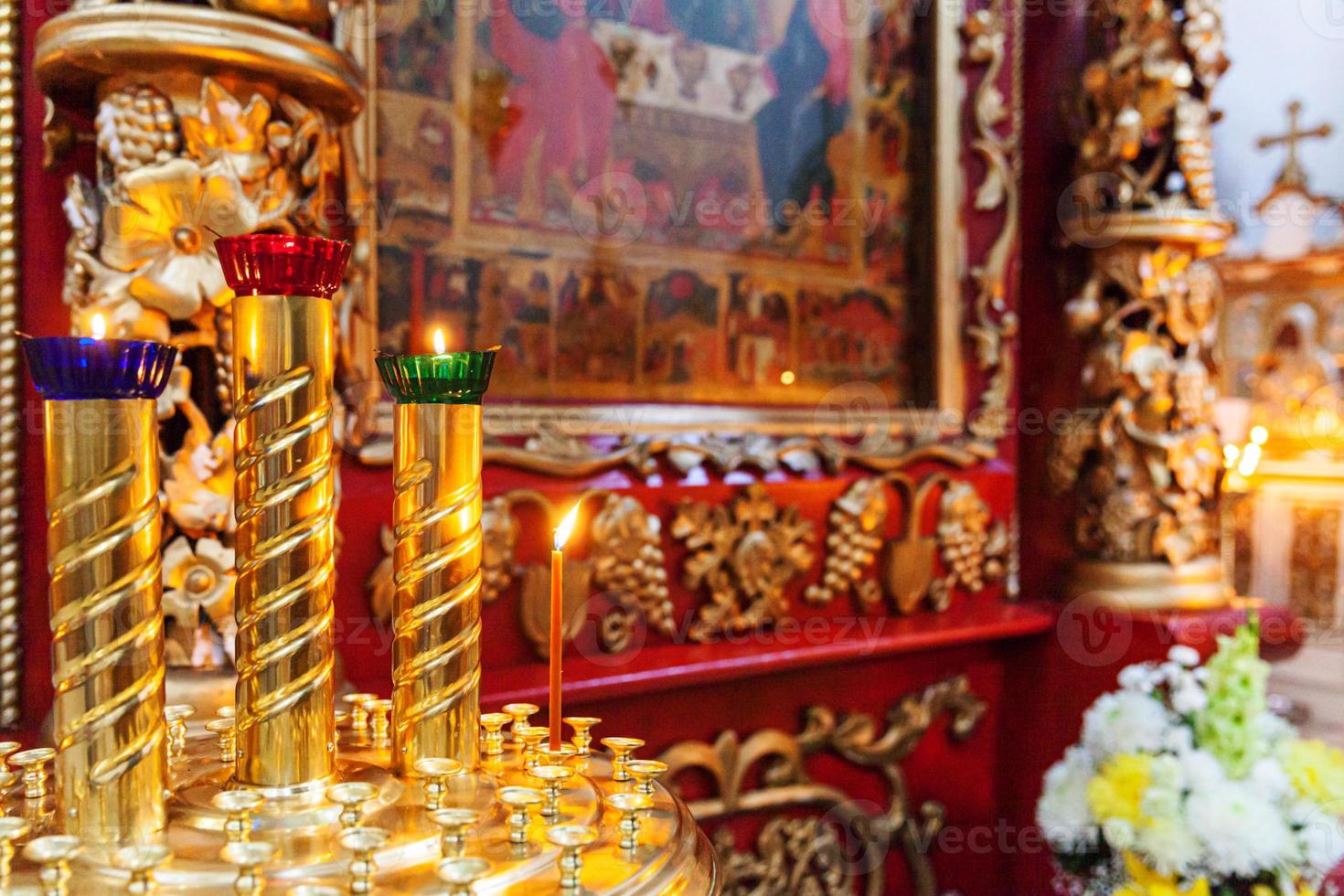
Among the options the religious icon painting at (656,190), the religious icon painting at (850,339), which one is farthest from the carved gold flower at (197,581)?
the religious icon painting at (850,339)

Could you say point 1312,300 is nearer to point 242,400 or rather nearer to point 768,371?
point 768,371

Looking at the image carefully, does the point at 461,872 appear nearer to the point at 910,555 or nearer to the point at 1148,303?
the point at 910,555

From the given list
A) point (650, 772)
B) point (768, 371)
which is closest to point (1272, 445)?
point (768, 371)

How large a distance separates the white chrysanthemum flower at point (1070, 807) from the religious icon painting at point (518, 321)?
98cm

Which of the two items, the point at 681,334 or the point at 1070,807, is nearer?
the point at 1070,807

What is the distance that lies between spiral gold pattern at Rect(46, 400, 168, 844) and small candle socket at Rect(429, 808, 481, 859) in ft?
0.53

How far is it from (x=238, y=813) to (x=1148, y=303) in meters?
1.89

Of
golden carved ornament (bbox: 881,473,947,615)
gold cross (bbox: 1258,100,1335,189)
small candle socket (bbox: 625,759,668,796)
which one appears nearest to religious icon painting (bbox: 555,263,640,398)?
golden carved ornament (bbox: 881,473,947,615)

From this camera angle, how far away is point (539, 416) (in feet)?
4.77

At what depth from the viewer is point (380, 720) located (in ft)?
2.41

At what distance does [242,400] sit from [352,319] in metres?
0.73

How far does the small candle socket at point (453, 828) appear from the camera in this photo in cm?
50

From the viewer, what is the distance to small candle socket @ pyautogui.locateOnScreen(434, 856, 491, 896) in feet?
1.48

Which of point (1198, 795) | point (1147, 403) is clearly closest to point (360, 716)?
point (1198, 795)
